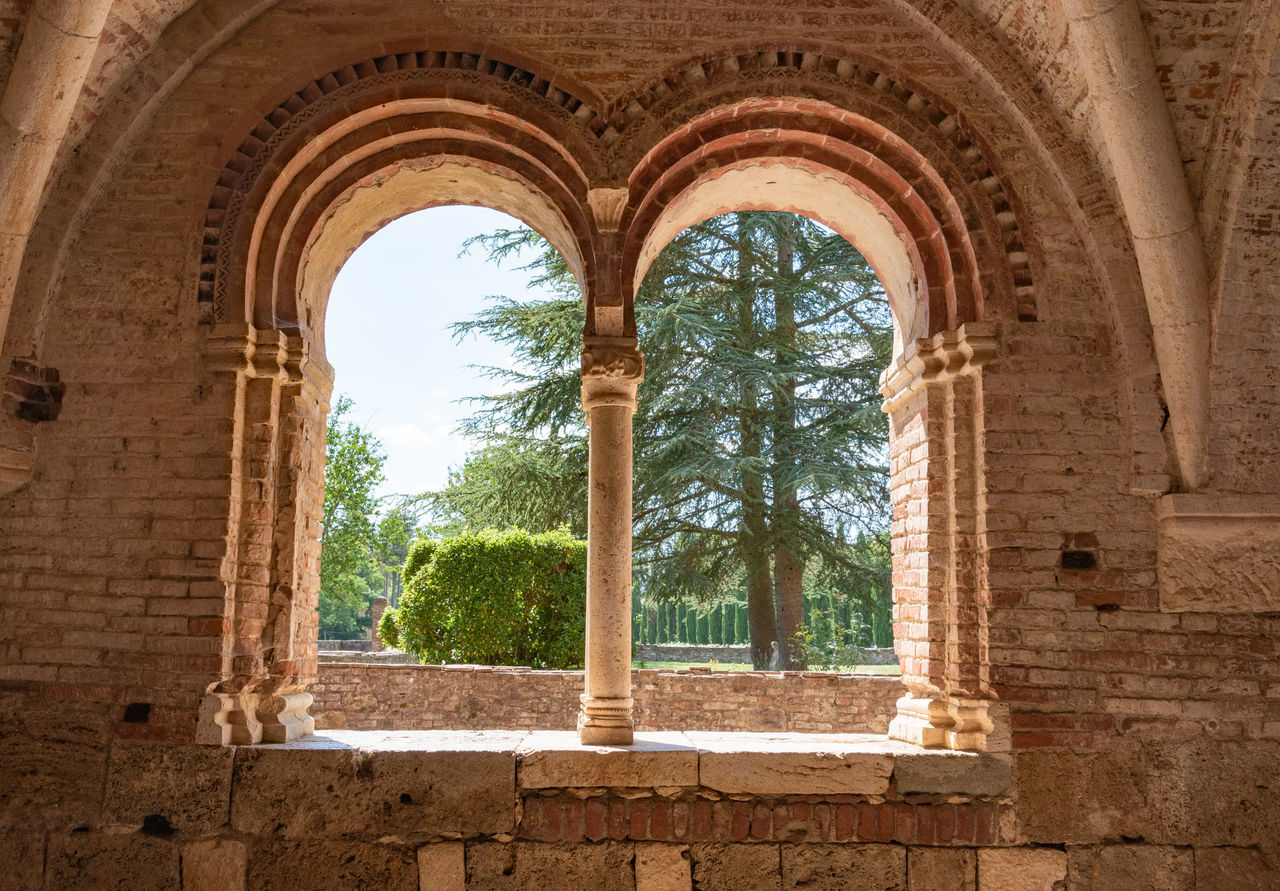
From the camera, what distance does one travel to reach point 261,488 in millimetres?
4848

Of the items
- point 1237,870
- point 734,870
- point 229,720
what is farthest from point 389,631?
point 1237,870

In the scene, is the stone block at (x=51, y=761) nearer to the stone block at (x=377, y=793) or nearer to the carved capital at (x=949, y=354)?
the stone block at (x=377, y=793)

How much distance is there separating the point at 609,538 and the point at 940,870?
205 cm

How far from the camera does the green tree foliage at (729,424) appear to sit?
14234 millimetres

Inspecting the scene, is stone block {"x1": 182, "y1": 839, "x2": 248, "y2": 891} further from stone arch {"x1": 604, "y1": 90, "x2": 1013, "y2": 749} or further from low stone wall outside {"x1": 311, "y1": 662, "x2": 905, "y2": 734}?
low stone wall outside {"x1": 311, "y1": 662, "x2": 905, "y2": 734}

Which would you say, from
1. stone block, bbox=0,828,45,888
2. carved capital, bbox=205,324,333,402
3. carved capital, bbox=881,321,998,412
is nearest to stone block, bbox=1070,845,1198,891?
carved capital, bbox=881,321,998,412

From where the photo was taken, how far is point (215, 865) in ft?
14.7

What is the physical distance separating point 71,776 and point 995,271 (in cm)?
478

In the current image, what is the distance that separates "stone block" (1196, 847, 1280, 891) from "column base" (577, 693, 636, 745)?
252cm

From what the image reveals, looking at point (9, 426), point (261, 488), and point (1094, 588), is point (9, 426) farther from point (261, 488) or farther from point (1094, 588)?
point (1094, 588)

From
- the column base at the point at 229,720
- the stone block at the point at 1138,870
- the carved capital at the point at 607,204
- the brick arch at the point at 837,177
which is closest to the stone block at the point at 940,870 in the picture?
the stone block at the point at 1138,870

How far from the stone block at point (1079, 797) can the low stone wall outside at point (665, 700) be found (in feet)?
15.0

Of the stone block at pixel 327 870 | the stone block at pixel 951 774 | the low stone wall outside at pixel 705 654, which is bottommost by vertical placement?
the low stone wall outside at pixel 705 654

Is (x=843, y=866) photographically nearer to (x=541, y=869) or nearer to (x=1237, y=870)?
(x=541, y=869)
